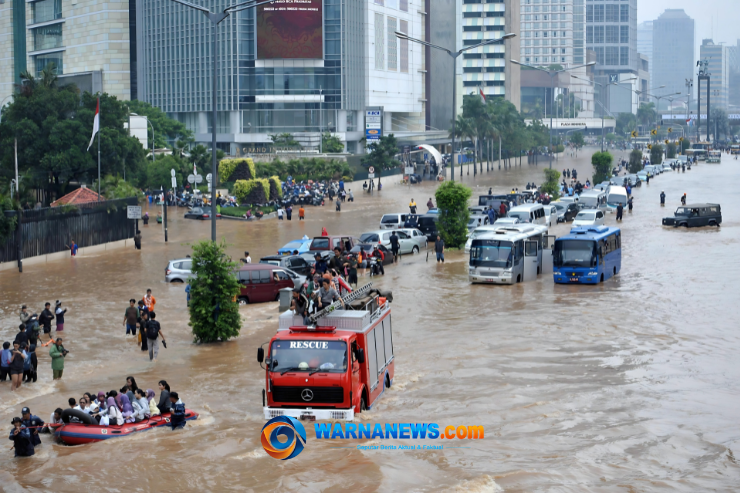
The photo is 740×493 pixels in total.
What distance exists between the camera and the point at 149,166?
240 feet

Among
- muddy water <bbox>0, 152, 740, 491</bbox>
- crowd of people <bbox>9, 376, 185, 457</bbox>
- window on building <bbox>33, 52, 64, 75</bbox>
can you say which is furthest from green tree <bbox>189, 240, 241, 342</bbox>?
window on building <bbox>33, 52, 64, 75</bbox>

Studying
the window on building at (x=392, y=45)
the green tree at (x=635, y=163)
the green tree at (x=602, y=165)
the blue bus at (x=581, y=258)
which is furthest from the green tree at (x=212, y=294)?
the window on building at (x=392, y=45)

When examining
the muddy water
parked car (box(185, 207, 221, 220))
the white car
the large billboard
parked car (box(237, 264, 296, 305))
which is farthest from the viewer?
the large billboard

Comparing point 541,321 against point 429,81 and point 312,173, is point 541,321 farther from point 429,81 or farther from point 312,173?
point 429,81

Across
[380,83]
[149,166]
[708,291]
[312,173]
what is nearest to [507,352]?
[708,291]

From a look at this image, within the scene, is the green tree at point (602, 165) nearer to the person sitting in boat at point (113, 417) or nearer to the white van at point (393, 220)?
the white van at point (393, 220)

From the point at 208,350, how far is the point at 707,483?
14.9 metres

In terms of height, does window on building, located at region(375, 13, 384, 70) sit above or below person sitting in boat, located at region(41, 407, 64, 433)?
above

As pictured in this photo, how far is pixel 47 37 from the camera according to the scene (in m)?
138

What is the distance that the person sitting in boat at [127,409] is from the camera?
1723cm

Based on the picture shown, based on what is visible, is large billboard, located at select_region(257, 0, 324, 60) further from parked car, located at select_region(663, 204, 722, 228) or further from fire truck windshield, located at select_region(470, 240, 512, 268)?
fire truck windshield, located at select_region(470, 240, 512, 268)

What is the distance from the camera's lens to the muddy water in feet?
46.0

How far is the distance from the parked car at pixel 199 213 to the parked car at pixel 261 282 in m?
31.5

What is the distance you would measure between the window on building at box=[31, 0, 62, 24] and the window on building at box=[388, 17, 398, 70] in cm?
4908
